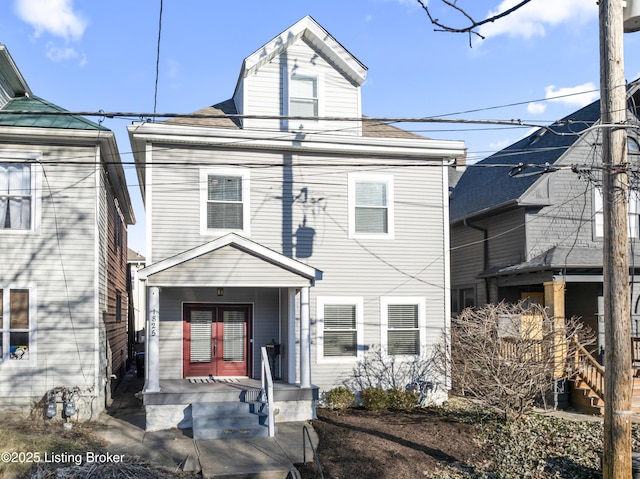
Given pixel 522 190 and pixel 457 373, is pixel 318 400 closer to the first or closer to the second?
pixel 457 373

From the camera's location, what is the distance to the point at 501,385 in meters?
11.8

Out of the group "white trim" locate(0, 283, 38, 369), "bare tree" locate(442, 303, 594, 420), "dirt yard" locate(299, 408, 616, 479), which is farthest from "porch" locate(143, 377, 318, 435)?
"bare tree" locate(442, 303, 594, 420)

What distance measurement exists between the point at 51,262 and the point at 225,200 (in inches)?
153

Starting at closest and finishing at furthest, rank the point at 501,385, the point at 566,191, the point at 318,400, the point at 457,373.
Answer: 1. the point at 501,385
2. the point at 457,373
3. the point at 318,400
4. the point at 566,191

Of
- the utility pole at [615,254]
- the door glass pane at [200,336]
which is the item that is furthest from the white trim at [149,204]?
the utility pole at [615,254]

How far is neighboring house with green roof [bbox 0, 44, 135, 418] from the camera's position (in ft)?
42.3

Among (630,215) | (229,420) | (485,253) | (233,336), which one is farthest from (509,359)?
(630,215)

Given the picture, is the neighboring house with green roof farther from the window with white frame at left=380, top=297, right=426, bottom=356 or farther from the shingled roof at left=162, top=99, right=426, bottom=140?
the window with white frame at left=380, top=297, right=426, bottom=356

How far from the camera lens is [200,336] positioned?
14.7 m

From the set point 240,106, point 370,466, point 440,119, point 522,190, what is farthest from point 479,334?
point 240,106

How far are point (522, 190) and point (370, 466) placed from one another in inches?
403

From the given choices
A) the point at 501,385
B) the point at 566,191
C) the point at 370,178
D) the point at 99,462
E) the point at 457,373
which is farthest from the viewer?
the point at 566,191

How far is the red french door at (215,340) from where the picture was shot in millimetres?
14586

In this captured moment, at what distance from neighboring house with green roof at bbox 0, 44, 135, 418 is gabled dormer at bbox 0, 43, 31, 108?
1698mm
